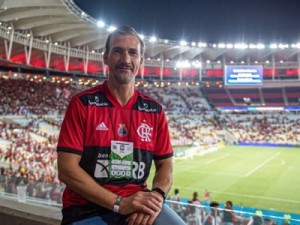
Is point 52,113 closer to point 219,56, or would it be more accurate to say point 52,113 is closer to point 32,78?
point 32,78

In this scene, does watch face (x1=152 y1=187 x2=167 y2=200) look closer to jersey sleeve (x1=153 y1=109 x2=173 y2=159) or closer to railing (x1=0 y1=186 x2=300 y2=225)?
jersey sleeve (x1=153 y1=109 x2=173 y2=159)

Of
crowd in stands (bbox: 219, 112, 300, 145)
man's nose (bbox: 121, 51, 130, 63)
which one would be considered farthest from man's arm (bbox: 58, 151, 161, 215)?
crowd in stands (bbox: 219, 112, 300, 145)

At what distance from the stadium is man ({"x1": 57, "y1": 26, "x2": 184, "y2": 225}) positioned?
86 centimetres

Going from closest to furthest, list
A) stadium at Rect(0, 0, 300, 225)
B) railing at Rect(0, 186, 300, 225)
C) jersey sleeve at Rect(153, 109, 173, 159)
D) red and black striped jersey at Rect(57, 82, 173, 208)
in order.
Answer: red and black striped jersey at Rect(57, 82, 173, 208) → jersey sleeve at Rect(153, 109, 173, 159) → railing at Rect(0, 186, 300, 225) → stadium at Rect(0, 0, 300, 225)

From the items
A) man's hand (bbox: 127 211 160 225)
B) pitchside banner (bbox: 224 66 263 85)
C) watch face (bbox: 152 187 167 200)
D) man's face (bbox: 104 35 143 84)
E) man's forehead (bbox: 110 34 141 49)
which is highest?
pitchside banner (bbox: 224 66 263 85)

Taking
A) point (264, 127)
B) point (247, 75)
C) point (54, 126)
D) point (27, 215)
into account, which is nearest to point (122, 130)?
point (27, 215)

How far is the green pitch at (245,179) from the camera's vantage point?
52.7ft

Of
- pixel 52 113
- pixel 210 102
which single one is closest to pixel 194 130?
pixel 210 102

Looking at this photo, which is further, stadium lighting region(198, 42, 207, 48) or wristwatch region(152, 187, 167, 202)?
stadium lighting region(198, 42, 207, 48)

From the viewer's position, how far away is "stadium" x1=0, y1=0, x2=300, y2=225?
14516 millimetres

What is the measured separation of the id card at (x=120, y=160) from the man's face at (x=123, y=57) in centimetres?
41

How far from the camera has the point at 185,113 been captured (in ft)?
159

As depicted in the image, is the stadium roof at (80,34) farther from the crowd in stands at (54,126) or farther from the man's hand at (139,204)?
the man's hand at (139,204)

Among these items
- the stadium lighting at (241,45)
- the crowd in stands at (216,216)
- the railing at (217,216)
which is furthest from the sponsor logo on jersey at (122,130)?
the stadium lighting at (241,45)
